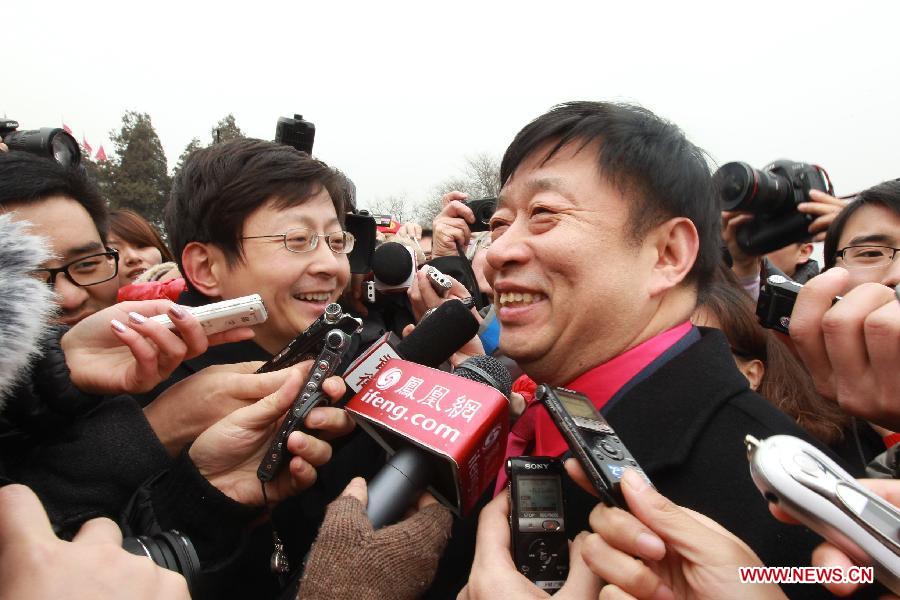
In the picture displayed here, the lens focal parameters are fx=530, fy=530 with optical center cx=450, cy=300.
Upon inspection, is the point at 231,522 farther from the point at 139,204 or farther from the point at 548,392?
the point at 139,204

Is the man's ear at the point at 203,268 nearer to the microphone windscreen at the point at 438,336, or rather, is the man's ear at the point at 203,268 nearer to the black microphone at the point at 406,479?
the microphone windscreen at the point at 438,336

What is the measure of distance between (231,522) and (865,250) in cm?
281

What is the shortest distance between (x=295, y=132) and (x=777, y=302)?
240 centimetres

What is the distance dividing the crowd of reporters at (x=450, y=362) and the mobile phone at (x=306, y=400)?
4cm

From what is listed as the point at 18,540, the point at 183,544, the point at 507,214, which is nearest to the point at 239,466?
the point at 183,544

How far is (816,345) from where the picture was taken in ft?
Answer: 4.42

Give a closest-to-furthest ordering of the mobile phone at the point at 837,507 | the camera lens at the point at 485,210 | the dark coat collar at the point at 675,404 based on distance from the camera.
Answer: the mobile phone at the point at 837,507
the dark coat collar at the point at 675,404
the camera lens at the point at 485,210

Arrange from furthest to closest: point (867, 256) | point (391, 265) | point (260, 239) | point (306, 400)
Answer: point (391, 265) → point (867, 256) → point (260, 239) → point (306, 400)

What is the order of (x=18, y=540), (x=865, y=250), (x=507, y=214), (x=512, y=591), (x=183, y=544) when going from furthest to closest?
(x=865, y=250)
(x=507, y=214)
(x=183, y=544)
(x=512, y=591)
(x=18, y=540)

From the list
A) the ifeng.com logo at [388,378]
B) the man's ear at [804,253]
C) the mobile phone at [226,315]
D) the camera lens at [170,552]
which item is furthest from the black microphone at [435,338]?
the man's ear at [804,253]

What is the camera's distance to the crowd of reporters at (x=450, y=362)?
979mm

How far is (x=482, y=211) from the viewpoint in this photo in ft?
11.6

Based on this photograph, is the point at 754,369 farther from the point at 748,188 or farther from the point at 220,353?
the point at 220,353

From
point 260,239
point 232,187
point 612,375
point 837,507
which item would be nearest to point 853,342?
point 612,375
